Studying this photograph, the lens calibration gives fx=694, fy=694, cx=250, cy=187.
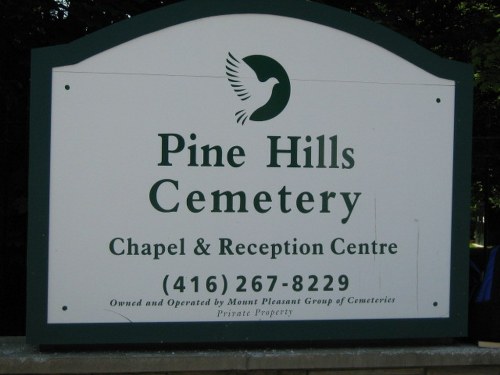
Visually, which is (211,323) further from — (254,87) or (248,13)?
(248,13)

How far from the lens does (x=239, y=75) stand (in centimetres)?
344

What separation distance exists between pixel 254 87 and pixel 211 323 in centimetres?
119

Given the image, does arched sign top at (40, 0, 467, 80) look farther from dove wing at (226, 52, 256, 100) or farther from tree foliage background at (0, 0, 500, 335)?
tree foliage background at (0, 0, 500, 335)

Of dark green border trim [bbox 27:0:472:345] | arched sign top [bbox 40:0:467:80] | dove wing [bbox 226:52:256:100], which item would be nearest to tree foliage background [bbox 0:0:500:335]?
dark green border trim [bbox 27:0:472:345]

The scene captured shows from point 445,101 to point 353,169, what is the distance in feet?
2.02

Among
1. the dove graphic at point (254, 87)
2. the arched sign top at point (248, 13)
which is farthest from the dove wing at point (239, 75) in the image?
the arched sign top at point (248, 13)

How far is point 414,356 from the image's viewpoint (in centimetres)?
352

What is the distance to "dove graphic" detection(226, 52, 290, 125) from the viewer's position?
135 inches

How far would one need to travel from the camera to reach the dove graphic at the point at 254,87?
3.43 metres

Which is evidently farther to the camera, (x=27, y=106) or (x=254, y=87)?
(x=27, y=106)

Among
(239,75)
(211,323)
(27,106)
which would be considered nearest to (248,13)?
(239,75)

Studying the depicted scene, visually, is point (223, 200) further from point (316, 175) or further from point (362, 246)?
point (362, 246)

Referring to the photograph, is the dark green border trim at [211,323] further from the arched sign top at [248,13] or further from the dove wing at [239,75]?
the dove wing at [239,75]

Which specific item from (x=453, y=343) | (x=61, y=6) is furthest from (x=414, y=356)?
(x=61, y=6)
